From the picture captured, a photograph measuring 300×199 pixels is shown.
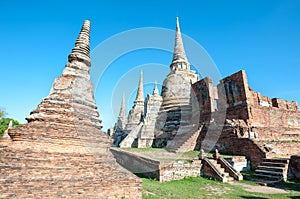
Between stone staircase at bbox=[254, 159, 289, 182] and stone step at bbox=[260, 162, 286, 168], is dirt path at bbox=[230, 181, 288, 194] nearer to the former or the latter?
stone staircase at bbox=[254, 159, 289, 182]

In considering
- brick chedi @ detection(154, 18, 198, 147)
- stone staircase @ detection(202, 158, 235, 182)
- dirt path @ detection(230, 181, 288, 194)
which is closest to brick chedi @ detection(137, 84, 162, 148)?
brick chedi @ detection(154, 18, 198, 147)

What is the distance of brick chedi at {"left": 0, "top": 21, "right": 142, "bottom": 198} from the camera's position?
5230 mm

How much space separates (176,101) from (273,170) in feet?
48.2

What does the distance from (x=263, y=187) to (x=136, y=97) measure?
92.7 feet

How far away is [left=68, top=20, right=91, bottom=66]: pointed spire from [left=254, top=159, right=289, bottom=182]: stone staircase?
10.5 metres

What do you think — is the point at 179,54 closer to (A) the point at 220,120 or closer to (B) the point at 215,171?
(A) the point at 220,120

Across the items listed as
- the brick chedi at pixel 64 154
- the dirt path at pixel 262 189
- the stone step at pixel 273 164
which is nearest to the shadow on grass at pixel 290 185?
the dirt path at pixel 262 189

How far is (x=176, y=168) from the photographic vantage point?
34.6 feet

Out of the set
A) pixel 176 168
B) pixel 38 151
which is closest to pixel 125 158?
pixel 176 168

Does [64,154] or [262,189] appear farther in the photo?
[262,189]

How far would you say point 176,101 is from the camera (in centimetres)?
2406

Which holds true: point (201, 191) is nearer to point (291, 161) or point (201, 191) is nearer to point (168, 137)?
point (291, 161)

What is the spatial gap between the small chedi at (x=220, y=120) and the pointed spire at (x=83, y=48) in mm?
10043

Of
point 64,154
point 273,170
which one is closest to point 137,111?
point 273,170
